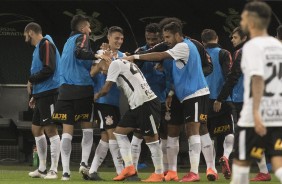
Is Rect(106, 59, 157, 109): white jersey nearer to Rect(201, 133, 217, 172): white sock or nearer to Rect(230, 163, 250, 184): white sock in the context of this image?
Rect(201, 133, 217, 172): white sock

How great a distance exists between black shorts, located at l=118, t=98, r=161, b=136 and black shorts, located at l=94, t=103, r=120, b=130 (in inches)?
20.1

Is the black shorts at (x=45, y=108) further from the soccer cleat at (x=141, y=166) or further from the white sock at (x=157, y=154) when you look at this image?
the soccer cleat at (x=141, y=166)

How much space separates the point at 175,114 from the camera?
12.0 meters

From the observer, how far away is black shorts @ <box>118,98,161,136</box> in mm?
11312

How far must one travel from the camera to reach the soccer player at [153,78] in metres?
12.2

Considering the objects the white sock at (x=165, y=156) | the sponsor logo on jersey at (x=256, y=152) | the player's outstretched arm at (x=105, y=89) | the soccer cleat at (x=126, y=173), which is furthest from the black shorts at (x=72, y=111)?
the sponsor logo on jersey at (x=256, y=152)

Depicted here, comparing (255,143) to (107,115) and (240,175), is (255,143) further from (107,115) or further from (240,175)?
(107,115)

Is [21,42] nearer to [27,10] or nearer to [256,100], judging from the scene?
[27,10]

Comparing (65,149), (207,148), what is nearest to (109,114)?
(65,149)

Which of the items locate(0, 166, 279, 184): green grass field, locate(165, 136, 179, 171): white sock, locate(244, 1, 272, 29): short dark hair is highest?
locate(244, 1, 272, 29): short dark hair

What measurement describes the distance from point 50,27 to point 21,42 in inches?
29.7

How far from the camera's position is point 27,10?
59.5ft

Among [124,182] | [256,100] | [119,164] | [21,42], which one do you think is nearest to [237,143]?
[256,100]

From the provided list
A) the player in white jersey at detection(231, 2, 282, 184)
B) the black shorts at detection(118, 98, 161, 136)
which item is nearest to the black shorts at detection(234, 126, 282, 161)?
the player in white jersey at detection(231, 2, 282, 184)
